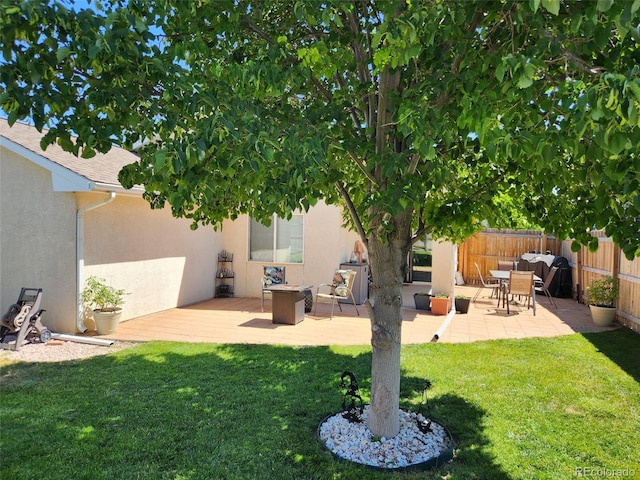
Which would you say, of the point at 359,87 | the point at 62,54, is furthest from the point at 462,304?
the point at 62,54

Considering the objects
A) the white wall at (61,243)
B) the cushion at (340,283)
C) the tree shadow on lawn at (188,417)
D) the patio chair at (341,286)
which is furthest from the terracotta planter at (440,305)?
the white wall at (61,243)

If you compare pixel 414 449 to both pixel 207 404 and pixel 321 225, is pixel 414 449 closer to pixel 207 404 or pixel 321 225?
pixel 207 404

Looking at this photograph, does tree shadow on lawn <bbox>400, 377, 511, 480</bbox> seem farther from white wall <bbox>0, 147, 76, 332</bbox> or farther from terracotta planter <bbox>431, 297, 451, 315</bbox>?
white wall <bbox>0, 147, 76, 332</bbox>

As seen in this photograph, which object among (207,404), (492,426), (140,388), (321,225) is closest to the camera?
(492,426)

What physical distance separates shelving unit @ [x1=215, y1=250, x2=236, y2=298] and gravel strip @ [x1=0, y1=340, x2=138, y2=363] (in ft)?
16.3

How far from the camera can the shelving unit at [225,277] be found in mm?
12117

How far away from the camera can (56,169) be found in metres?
7.31

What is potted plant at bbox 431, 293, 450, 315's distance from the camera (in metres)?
9.77

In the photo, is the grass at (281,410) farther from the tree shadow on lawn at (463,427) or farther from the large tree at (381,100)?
the large tree at (381,100)

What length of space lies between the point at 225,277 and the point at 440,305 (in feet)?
19.3

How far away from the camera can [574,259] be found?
12703 millimetres

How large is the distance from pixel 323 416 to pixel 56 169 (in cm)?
616

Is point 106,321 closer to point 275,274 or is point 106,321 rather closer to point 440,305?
point 275,274

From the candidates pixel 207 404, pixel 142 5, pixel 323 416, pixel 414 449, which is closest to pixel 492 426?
pixel 414 449
